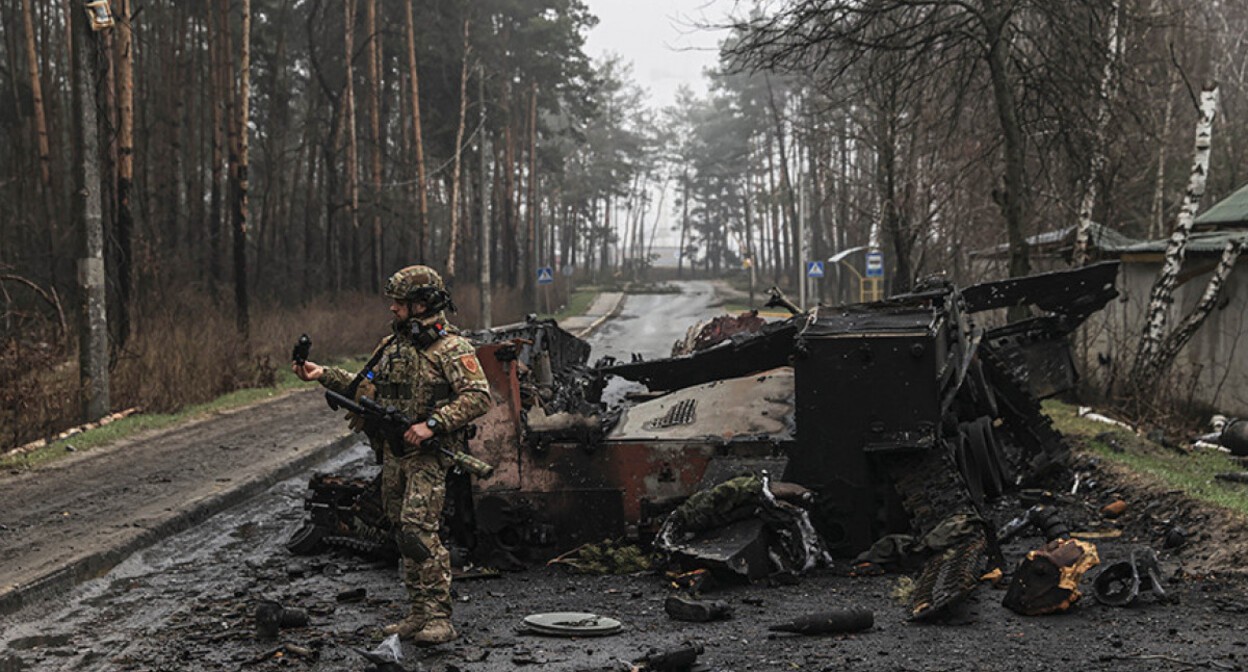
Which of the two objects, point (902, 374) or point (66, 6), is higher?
point (66, 6)

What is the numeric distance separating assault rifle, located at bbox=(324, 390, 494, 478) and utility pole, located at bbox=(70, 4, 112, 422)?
991 centimetres

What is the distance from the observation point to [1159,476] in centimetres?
1006

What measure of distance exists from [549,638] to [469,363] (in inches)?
60.1

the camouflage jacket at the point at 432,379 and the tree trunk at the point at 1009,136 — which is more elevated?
the tree trunk at the point at 1009,136

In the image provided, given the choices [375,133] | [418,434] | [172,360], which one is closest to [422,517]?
[418,434]

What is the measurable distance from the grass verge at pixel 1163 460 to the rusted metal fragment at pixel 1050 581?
8.27 feet

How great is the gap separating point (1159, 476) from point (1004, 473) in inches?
48.7

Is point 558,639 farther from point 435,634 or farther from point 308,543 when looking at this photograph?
point 308,543

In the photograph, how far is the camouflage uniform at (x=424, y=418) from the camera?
6.34 metres

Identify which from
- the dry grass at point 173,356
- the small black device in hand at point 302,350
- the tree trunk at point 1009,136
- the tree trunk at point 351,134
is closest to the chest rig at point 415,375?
the small black device in hand at point 302,350

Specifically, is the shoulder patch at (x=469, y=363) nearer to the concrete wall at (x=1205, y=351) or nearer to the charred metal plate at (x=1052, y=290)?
the charred metal plate at (x=1052, y=290)

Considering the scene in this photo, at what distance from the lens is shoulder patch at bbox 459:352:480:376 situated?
6.58 metres

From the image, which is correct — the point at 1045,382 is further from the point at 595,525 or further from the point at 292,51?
the point at 292,51

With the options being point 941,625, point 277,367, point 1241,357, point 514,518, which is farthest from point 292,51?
point 941,625
